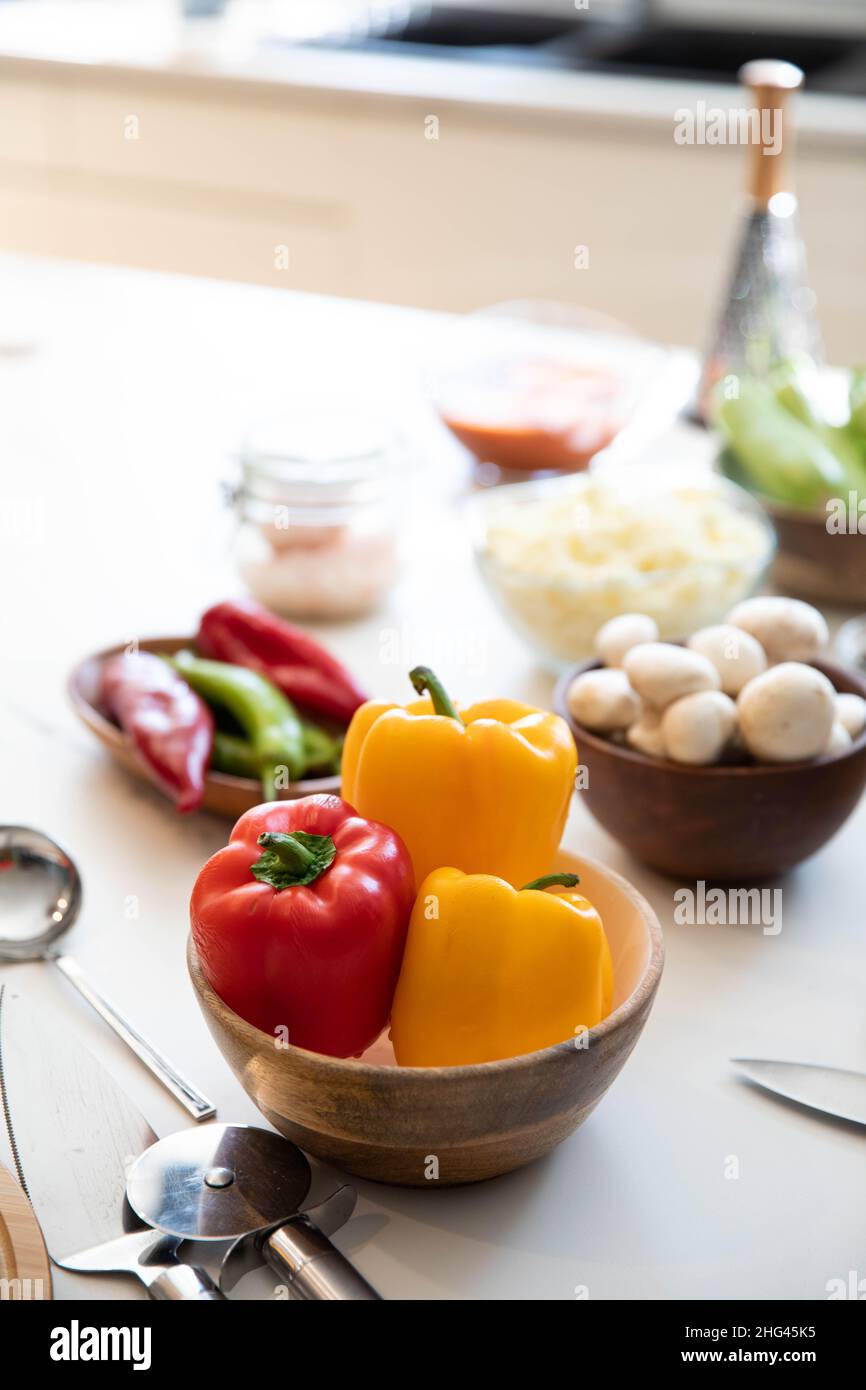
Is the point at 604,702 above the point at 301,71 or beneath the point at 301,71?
beneath

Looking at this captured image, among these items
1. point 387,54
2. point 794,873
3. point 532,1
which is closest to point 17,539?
point 794,873

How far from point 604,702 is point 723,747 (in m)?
0.08

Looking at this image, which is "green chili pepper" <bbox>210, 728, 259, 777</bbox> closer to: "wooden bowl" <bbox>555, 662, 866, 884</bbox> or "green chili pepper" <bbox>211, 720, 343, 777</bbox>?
"green chili pepper" <bbox>211, 720, 343, 777</bbox>

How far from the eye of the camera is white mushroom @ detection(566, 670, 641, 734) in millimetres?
946

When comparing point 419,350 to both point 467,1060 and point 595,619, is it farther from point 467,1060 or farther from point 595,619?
point 467,1060

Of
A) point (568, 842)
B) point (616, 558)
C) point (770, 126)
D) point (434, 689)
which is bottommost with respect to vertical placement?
point (568, 842)

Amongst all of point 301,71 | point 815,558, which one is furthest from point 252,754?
point 301,71

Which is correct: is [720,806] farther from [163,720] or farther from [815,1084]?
[163,720]

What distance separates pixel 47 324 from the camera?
2.08 meters

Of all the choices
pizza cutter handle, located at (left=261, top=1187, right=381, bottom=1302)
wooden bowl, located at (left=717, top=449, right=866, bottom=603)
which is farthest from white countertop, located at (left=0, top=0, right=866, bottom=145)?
pizza cutter handle, located at (left=261, top=1187, right=381, bottom=1302)

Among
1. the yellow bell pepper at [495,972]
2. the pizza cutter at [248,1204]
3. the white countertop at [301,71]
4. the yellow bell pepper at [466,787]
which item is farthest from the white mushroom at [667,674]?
the white countertop at [301,71]

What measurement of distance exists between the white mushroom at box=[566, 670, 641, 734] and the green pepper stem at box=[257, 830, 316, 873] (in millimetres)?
310

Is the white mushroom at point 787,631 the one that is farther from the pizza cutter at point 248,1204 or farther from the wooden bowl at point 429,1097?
the pizza cutter at point 248,1204

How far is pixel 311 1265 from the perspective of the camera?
645mm
